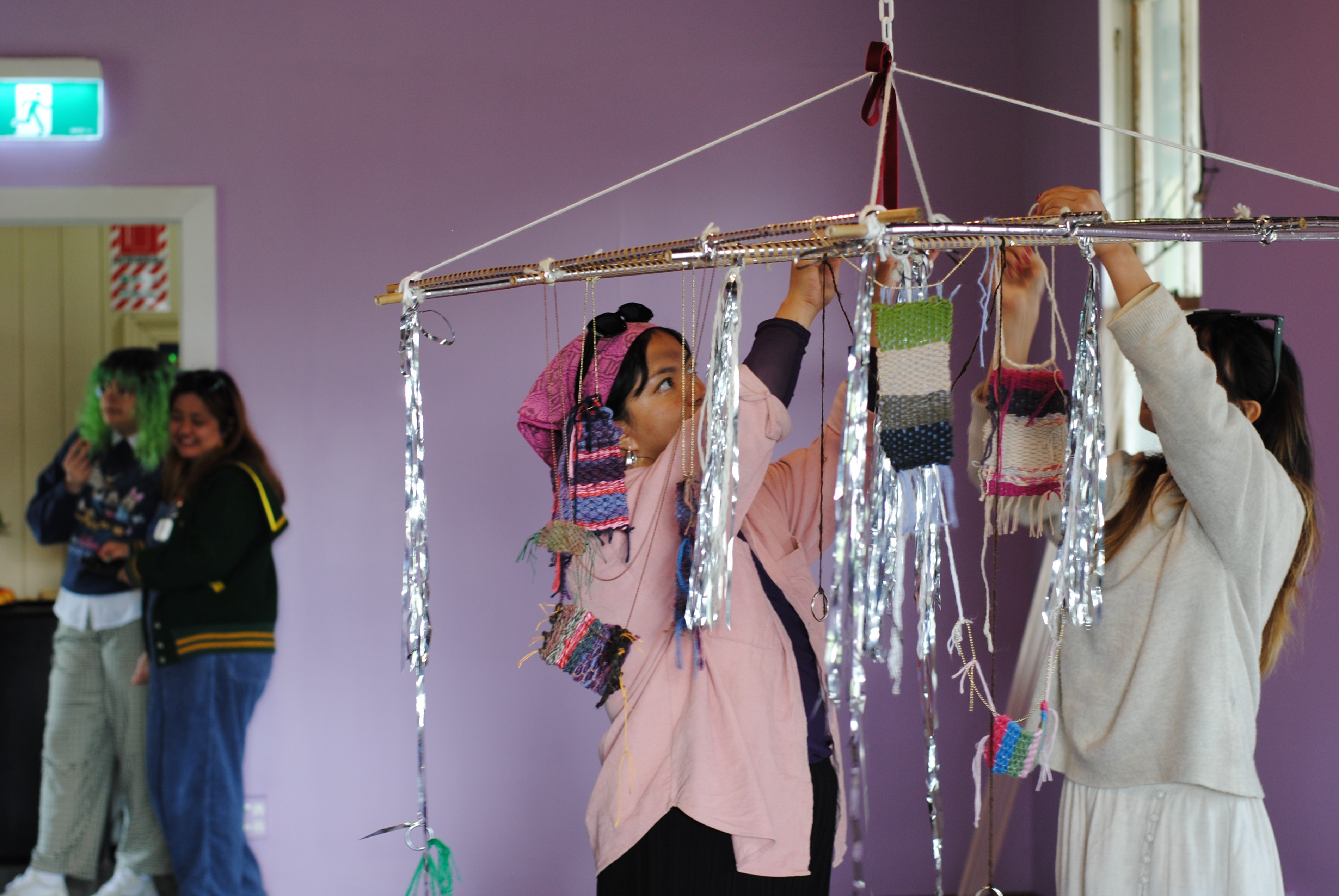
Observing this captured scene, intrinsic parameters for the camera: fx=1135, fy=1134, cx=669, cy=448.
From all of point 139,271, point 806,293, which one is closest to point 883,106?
point 806,293

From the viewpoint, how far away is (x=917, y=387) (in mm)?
1410

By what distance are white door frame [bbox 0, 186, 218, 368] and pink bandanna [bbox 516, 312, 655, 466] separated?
5.97 ft

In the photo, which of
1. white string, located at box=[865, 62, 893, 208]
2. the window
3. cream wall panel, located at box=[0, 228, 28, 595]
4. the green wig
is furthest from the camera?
cream wall panel, located at box=[0, 228, 28, 595]

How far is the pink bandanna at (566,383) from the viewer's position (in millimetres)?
1763

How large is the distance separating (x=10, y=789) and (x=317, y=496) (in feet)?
5.18

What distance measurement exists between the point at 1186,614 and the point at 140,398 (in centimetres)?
317

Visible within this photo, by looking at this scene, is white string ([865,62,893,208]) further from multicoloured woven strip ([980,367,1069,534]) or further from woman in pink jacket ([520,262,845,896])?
multicoloured woven strip ([980,367,1069,534])

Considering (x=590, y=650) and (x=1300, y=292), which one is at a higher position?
(x=1300, y=292)

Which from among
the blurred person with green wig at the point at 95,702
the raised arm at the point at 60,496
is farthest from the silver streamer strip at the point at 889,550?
the raised arm at the point at 60,496

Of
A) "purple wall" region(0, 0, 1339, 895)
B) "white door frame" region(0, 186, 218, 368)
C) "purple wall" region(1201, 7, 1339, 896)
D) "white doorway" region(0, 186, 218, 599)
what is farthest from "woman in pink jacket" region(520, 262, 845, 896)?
"white doorway" region(0, 186, 218, 599)

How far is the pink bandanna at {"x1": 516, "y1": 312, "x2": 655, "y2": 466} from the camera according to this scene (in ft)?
5.78

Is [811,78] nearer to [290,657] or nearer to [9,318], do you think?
[290,657]

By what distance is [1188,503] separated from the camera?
5.08 feet

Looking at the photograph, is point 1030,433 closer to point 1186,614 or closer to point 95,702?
point 1186,614
